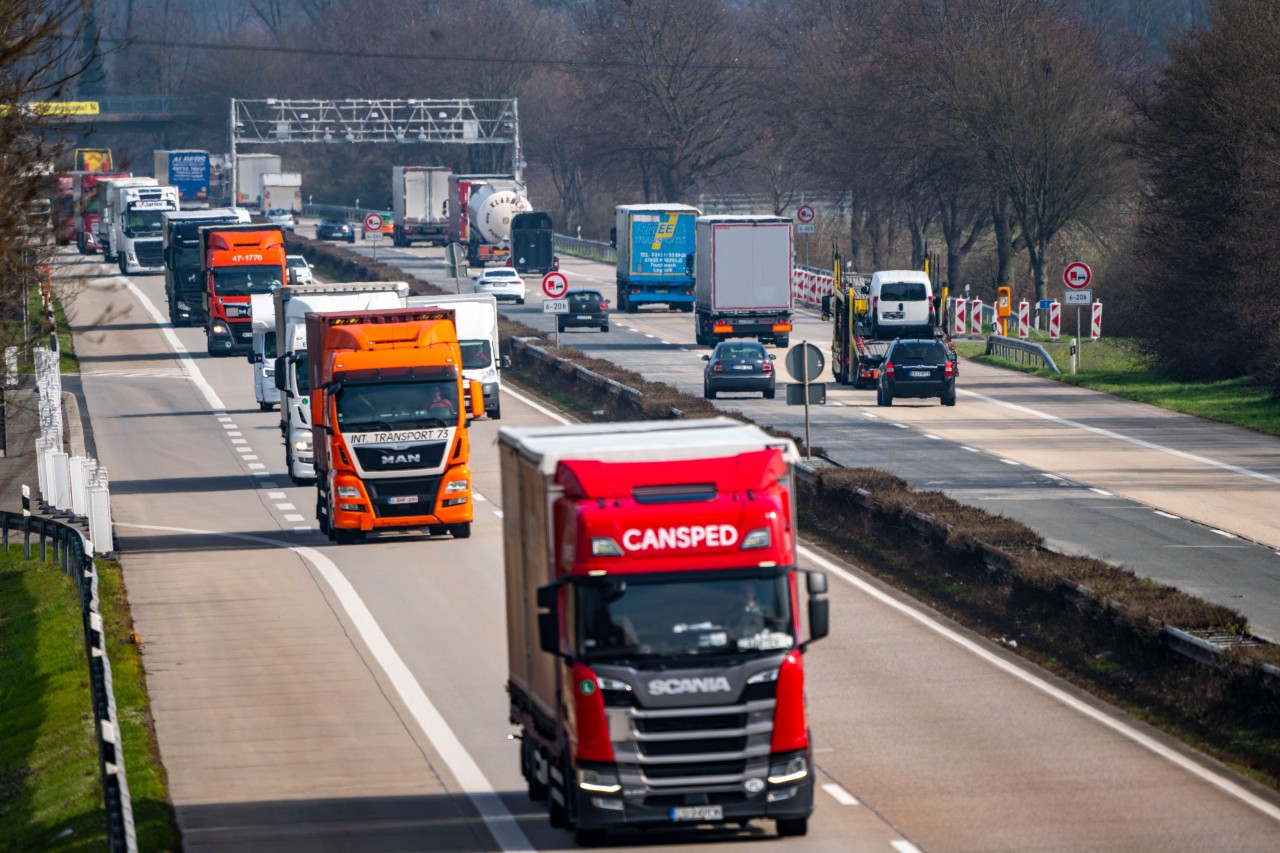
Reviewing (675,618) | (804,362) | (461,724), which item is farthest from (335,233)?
(675,618)

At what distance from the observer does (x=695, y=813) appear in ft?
41.5

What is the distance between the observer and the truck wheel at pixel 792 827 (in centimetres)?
1332

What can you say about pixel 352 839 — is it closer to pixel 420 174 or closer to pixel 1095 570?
pixel 1095 570

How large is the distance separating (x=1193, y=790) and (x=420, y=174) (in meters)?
94.3

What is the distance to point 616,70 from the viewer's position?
105062 mm

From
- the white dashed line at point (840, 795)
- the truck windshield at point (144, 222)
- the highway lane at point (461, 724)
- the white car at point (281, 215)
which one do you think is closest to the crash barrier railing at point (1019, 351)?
the highway lane at point (461, 724)

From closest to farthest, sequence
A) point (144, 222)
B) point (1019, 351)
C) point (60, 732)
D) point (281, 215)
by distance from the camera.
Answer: point (60, 732)
point (1019, 351)
point (144, 222)
point (281, 215)

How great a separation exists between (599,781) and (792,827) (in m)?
1.53

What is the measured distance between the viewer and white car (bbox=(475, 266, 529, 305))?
7631cm

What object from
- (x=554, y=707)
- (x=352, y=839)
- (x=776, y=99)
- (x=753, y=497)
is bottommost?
(x=352, y=839)

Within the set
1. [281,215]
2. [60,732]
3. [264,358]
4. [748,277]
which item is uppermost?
[281,215]

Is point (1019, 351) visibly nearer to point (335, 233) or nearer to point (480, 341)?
point (480, 341)

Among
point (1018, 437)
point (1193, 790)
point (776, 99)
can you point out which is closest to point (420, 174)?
point (776, 99)

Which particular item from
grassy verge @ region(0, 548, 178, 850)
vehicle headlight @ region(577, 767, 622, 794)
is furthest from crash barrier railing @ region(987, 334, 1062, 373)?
vehicle headlight @ region(577, 767, 622, 794)
